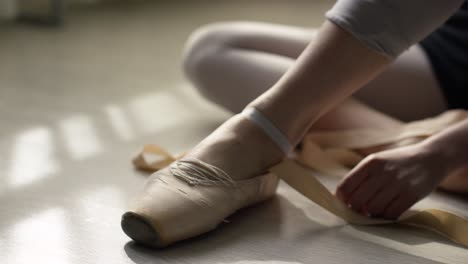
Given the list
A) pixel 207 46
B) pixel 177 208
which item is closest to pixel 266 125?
pixel 177 208

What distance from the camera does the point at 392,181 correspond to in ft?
2.71

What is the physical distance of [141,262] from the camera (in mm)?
693

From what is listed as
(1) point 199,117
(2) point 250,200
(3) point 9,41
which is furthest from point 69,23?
(2) point 250,200

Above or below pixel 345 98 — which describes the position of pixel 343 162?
below

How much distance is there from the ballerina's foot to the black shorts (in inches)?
15.0

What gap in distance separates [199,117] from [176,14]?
3.85ft

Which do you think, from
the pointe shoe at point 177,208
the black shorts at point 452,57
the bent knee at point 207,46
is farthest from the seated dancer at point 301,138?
the bent knee at point 207,46

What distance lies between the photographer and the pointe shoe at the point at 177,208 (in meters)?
0.71

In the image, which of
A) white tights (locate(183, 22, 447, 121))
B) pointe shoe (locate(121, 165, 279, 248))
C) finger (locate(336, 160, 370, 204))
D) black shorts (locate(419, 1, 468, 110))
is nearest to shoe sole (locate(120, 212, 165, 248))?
pointe shoe (locate(121, 165, 279, 248))

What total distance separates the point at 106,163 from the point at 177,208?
294 mm

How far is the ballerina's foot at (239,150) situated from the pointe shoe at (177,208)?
0.6 inches

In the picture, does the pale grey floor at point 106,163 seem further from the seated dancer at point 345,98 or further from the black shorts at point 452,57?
the black shorts at point 452,57

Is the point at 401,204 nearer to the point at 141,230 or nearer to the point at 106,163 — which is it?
the point at 141,230

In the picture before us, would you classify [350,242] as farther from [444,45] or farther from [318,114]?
[444,45]
